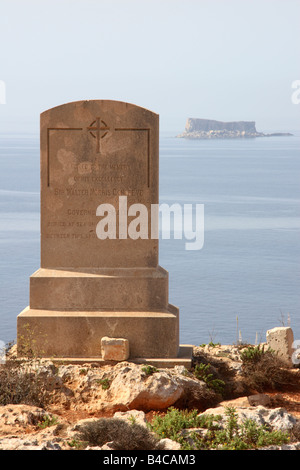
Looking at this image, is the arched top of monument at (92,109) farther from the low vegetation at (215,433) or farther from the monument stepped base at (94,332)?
the low vegetation at (215,433)

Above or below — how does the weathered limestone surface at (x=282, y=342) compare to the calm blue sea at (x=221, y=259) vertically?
above

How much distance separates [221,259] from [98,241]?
24.6 metres

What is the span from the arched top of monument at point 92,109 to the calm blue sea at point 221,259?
352cm

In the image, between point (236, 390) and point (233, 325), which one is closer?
point (236, 390)

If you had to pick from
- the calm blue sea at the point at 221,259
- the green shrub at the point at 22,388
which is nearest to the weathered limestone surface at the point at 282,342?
the calm blue sea at the point at 221,259

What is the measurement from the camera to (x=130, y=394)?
825cm

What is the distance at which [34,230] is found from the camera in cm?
4056

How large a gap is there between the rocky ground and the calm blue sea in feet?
3.98

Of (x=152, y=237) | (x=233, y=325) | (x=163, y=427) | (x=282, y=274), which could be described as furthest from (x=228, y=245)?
(x=163, y=427)

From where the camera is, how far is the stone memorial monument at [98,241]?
30.6 feet

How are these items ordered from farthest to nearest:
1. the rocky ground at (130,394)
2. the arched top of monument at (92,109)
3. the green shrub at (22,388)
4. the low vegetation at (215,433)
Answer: the arched top of monument at (92,109) < the green shrub at (22,388) < the rocky ground at (130,394) < the low vegetation at (215,433)

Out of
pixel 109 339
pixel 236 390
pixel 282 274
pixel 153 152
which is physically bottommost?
pixel 282 274

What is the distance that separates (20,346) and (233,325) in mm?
12247

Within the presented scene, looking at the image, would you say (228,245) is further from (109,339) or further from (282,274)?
(109,339)
